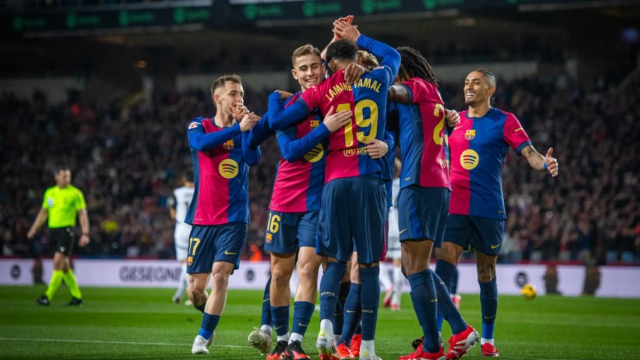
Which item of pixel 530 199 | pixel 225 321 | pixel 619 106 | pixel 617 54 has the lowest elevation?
pixel 225 321

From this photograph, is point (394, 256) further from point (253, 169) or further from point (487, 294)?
point (253, 169)

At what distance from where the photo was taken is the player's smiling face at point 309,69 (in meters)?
7.52

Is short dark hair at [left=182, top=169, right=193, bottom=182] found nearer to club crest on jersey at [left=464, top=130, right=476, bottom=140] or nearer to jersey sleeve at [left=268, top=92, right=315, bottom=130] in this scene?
club crest on jersey at [left=464, top=130, right=476, bottom=140]

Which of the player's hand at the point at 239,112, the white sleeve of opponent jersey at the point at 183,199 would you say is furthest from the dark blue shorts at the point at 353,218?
the white sleeve of opponent jersey at the point at 183,199

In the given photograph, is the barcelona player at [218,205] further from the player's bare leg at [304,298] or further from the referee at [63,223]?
the referee at [63,223]

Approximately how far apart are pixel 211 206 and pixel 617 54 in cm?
2871

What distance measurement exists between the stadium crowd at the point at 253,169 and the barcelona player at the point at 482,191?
1510cm

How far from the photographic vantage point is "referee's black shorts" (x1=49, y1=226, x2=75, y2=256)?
54.5 feet

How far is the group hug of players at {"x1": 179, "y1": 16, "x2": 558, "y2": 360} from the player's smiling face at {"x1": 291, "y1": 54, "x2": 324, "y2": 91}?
0.04 ft

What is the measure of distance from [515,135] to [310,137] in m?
2.55

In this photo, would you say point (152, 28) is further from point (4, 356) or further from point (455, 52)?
point (4, 356)

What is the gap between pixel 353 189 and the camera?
684 cm

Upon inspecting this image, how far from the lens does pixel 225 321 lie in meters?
13.4

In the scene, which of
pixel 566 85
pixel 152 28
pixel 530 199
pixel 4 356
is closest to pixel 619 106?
pixel 566 85
